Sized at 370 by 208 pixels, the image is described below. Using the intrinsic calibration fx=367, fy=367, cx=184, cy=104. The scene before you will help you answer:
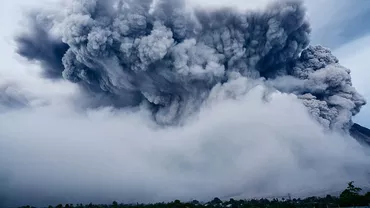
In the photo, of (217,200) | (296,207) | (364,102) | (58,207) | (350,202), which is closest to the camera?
(350,202)

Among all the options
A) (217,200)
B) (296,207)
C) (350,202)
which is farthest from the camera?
(217,200)

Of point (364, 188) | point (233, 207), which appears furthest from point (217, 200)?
point (364, 188)

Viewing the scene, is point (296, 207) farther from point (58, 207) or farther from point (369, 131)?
point (369, 131)

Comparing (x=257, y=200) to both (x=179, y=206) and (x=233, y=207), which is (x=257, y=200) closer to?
(x=233, y=207)

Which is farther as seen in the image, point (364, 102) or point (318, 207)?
point (318, 207)

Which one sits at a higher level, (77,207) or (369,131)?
(369,131)

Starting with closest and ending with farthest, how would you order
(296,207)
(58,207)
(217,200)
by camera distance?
(296,207)
(58,207)
(217,200)

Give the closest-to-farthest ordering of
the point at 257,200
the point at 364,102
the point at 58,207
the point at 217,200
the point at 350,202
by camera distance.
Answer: the point at 350,202 → the point at 364,102 → the point at 58,207 → the point at 257,200 → the point at 217,200

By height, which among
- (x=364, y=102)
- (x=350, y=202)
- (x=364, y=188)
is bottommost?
(x=350, y=202)

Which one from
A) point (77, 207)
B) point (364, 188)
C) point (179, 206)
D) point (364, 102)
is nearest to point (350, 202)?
point (364, 102)
